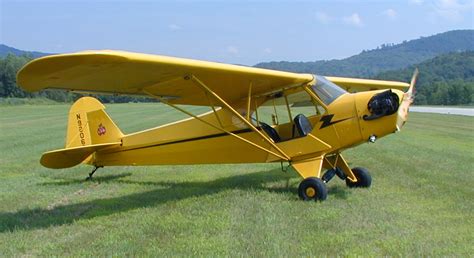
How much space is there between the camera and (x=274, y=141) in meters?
8.42

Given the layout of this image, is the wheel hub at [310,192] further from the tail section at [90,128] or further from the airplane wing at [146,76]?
the tail section at [90,128]

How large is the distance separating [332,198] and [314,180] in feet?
1.54

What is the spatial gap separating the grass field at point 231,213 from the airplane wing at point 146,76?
1732 millimetres

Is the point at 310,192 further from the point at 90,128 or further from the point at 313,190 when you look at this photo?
the point at 90,128

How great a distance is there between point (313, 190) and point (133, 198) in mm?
2969

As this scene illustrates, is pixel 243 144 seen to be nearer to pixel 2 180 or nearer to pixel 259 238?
pixel 259 238

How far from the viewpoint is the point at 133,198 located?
8.02 metres

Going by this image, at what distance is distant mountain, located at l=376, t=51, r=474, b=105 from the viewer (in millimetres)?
93625

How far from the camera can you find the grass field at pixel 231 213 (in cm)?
507

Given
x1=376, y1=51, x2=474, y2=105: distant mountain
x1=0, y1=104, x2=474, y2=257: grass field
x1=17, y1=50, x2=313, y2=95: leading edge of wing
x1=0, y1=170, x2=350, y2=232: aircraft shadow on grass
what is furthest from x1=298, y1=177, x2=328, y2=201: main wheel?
x1=376, y1=51, x2=474, y2=105: distant mountain

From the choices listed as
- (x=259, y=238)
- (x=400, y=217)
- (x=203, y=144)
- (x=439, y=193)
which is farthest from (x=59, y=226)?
(x=439, y=193)

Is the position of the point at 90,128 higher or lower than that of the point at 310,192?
higher

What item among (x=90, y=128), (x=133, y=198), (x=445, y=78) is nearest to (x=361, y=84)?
(x=90, y=128)

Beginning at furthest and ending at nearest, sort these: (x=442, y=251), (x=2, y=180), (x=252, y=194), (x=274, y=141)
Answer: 1. (x=2, y=180)
2. (x=274, y=141)
3. (x=252, y=194)
4. (x=442, y=251)
